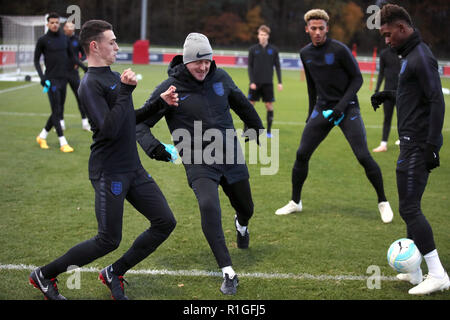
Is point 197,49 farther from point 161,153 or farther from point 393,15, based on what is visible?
point 393,15

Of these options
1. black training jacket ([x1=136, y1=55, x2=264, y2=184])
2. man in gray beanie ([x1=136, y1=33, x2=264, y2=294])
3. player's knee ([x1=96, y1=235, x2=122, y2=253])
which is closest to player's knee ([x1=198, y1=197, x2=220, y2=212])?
man in gray beanie ([x1=136, y1=33, x2=264, y2=294])

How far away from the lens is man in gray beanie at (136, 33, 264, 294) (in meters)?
4.53

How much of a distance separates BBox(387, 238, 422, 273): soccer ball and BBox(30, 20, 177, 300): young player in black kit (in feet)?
6.50

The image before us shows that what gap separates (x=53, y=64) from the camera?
1062 cm

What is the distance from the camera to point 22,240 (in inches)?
222

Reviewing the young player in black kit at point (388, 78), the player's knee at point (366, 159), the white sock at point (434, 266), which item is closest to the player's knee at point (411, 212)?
the white sock at point (434, 266)

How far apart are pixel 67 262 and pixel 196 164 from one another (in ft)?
4.51

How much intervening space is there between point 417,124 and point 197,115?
1.90 m

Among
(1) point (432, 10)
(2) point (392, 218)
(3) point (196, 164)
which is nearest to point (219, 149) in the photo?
(3) point (196, 164)

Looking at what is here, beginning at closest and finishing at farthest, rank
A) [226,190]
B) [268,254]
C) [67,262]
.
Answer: [67,262], [226,190], [268,254]

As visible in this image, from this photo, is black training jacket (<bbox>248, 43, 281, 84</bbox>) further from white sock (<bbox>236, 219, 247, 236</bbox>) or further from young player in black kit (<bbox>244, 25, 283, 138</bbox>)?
white sock (<bbox>236, 219, 247, 236</bbox>)

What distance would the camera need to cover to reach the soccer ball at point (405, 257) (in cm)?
452

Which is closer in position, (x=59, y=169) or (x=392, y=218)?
(x=392, y=218)
